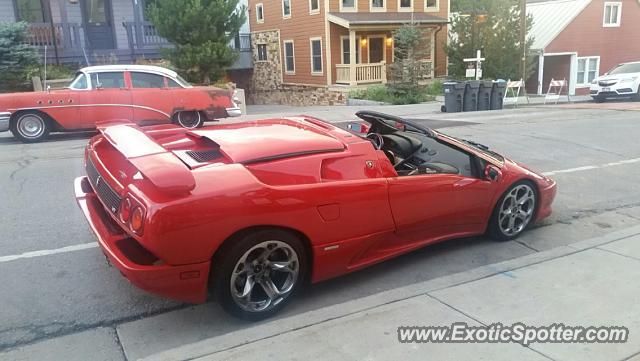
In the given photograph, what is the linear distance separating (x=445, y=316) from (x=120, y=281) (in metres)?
2.53

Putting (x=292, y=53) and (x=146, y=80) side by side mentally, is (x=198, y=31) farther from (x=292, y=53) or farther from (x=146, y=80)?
(x=292, y=53)

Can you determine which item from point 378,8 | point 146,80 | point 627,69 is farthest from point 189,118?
point 627,69

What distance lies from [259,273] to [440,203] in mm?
1730

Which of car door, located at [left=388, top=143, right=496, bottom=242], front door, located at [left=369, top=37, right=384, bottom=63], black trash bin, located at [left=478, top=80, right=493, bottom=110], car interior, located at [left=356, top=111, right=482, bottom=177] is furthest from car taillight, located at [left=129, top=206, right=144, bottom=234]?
front door, located at [left=369, top=37, right=384, bottom=63]

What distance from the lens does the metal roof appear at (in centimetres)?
2975

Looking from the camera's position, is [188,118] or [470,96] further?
[470,96]

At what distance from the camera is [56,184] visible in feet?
23.8

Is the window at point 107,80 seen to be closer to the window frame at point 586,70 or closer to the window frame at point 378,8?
the window frame at point 378,8

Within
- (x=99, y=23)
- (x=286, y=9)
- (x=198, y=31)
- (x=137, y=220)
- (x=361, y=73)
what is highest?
(x=286, y=9)

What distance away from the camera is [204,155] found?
3.86 meters

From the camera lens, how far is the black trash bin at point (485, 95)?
18.5 m

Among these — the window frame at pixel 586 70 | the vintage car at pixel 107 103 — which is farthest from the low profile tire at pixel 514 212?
the window frame at pixel 586 70

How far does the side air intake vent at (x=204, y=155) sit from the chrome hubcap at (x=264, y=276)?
0.75 m

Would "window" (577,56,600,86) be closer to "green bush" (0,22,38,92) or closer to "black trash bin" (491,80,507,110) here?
"black trash bin" (491,80,507,110)
